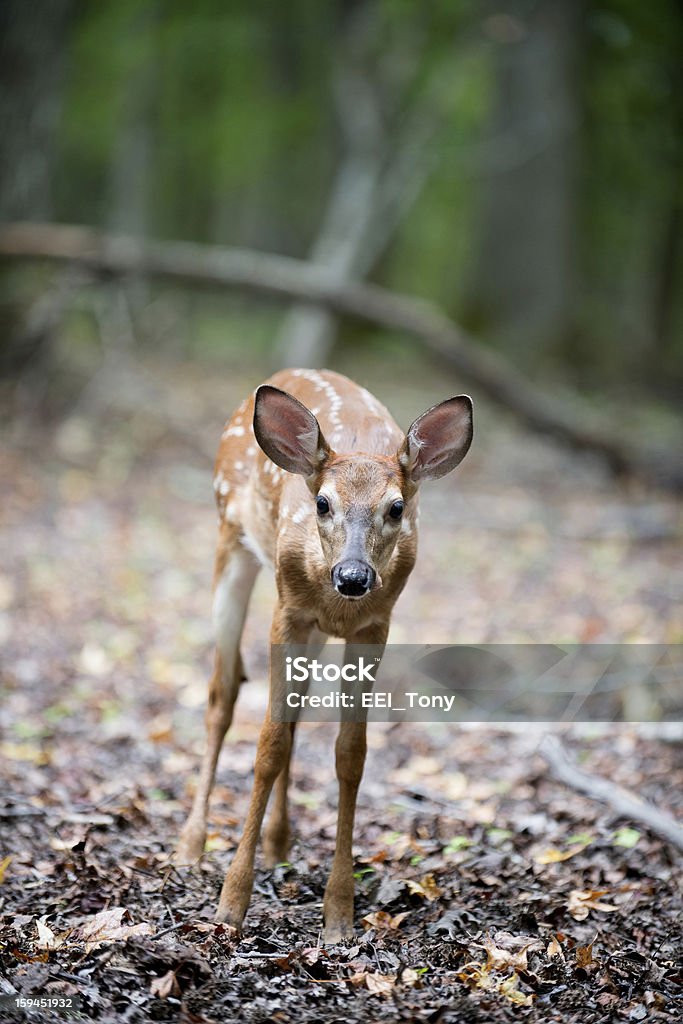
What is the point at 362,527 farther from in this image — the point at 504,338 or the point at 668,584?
the point at 504,338

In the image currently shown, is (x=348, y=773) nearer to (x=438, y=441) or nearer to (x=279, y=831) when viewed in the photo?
(x=279, y=831)

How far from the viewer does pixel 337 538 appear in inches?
130

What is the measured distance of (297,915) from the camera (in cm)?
359

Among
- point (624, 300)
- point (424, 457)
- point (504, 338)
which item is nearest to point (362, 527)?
point (424, 457)

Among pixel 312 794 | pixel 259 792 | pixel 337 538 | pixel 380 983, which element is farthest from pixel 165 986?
pixel 312 794

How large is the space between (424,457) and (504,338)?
11656mm

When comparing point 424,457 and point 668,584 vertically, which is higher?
point 668,584

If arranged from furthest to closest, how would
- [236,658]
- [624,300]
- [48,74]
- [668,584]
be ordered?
[624,300]
[48,74]
[668,584]
[236,658]

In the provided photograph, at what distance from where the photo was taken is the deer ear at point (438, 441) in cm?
350

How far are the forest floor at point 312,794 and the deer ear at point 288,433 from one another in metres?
1.49

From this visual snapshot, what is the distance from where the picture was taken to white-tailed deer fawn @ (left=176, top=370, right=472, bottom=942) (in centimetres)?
332

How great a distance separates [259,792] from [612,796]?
1550mm

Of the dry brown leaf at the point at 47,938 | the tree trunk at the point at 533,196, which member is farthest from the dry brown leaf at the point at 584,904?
the tree trunk at the point at 533,196

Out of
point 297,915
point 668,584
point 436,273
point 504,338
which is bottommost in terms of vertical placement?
point 297,915
